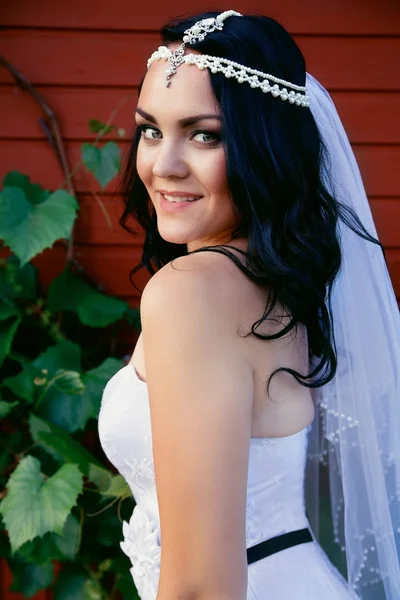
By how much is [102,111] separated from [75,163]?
8.6 inches

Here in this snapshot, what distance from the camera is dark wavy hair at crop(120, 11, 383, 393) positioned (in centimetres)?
120

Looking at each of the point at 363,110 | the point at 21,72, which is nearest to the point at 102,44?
the point at 21,72

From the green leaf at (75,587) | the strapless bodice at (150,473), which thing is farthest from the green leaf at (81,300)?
the strapless bodice at (150,473)

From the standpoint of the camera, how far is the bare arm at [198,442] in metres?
1.04

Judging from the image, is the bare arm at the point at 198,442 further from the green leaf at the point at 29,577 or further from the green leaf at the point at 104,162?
the green leaf at the point at 29,577

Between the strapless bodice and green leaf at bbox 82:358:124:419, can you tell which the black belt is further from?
green leaf at bbox 82:358:124:419

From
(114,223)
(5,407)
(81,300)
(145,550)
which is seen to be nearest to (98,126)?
(114,223)

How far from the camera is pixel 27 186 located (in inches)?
95.6

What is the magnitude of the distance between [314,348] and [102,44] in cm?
156

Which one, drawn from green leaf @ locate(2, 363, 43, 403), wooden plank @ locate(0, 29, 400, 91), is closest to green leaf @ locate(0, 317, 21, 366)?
green leaf @ locate(2, 363, 43, 403)

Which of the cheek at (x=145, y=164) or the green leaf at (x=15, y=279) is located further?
the green leaf at (x=15, y=279)

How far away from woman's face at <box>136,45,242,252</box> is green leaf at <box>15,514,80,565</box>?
1342mm

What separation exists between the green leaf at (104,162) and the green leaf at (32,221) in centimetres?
15

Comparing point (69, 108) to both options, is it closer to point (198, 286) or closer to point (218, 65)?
point (218, 65)
